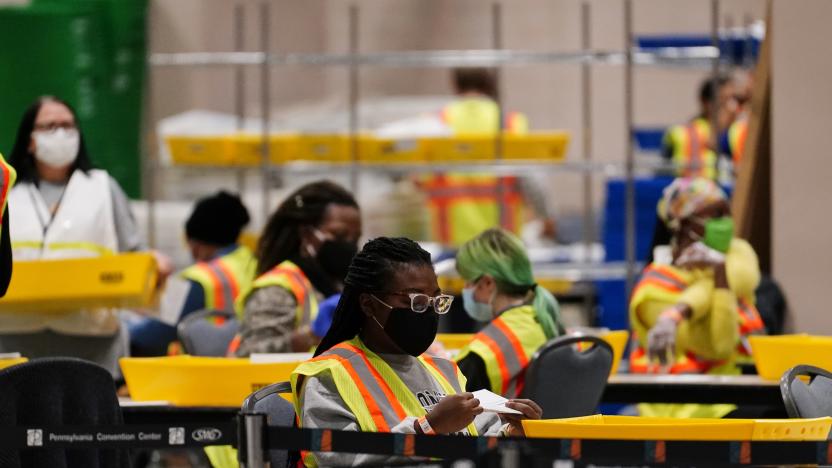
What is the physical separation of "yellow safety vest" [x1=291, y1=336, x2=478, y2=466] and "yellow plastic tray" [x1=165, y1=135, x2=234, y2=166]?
6115 mm

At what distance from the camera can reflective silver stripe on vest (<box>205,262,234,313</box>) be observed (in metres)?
7.50

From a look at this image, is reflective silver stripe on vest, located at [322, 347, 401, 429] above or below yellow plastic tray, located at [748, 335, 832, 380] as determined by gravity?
above

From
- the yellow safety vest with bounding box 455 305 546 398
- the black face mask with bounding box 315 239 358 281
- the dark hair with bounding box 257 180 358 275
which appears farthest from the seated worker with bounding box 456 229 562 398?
the dark hair with bounding box 257 180 358 275

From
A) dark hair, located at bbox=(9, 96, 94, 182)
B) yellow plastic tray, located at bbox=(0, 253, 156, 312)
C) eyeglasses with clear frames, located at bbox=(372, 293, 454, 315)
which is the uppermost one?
dark hair, located at bbox=(9, 96, 94, 182)

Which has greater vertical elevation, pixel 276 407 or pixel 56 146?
pixel 56 146

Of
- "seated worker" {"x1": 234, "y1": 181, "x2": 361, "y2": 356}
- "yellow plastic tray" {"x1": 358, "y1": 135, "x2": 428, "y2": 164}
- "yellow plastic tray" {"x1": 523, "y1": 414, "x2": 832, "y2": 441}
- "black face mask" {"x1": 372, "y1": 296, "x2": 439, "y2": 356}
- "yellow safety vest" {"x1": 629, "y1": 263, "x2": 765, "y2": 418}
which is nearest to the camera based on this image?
"yellow plastic tray" {"x1": 523, "y1": 414, "x2": 832, "y2": 441}

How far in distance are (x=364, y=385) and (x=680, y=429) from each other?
69cm

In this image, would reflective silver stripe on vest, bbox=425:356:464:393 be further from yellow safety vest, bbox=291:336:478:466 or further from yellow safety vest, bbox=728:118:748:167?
yellow safety vest, bbox=728:118:748:167

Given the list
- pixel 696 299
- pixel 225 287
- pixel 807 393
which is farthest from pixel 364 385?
pixel 225 287

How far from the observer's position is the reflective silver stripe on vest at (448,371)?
391cm

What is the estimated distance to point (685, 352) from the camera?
6488 mm

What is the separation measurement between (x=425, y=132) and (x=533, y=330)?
4976 millimetres

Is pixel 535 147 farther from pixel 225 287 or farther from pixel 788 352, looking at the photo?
pixel 788 352

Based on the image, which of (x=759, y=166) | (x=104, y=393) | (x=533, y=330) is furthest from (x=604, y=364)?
(x=759, y=166)
